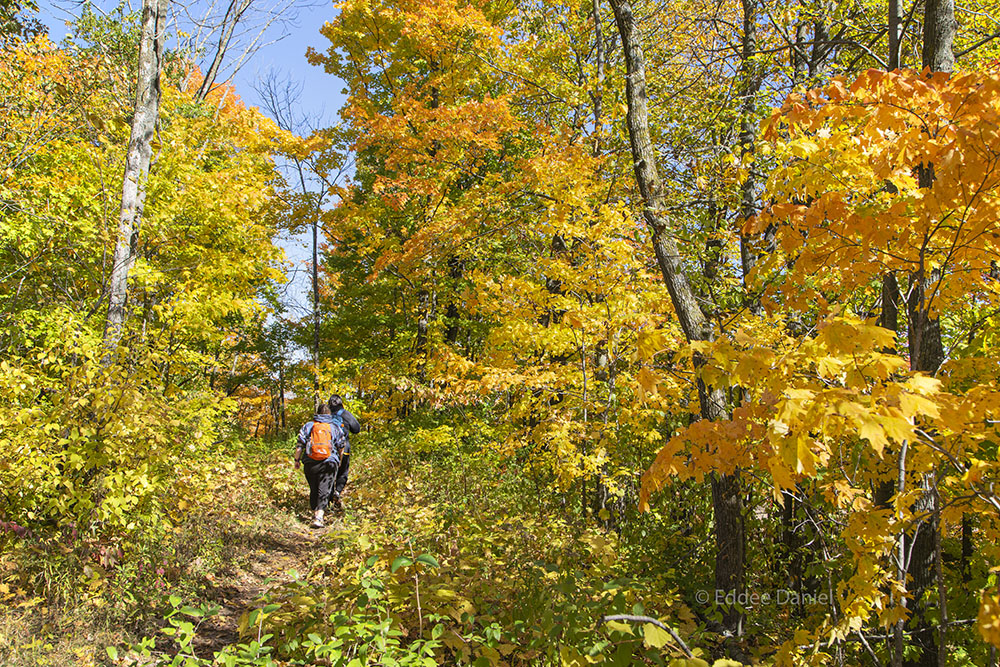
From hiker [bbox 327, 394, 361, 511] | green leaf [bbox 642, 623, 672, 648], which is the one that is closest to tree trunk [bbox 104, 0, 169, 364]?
hiker [bbox 327, 394, 361, 511]

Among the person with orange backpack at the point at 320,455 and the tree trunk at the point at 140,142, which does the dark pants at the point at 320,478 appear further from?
the tree trunk at the point at 140,142

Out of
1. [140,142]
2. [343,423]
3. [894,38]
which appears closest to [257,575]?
[343,423]

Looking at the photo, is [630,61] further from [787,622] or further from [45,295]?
[45,295]

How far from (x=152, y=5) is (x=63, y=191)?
2.81 meters

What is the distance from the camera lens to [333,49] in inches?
533

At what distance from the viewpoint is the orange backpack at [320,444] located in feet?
22.3

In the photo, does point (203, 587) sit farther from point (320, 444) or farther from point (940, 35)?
point (940, 35)

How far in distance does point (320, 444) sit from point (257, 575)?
1669 millimetres

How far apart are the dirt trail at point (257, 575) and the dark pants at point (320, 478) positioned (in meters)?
0.33

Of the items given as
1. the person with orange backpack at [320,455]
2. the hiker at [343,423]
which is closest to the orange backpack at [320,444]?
the person with orange backpack at [320,455]

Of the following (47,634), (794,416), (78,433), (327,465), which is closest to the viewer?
(794,416)

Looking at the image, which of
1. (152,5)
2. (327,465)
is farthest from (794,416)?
(152,5)

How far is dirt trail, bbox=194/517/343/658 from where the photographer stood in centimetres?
418

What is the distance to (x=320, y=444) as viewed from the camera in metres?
→ 6.79
